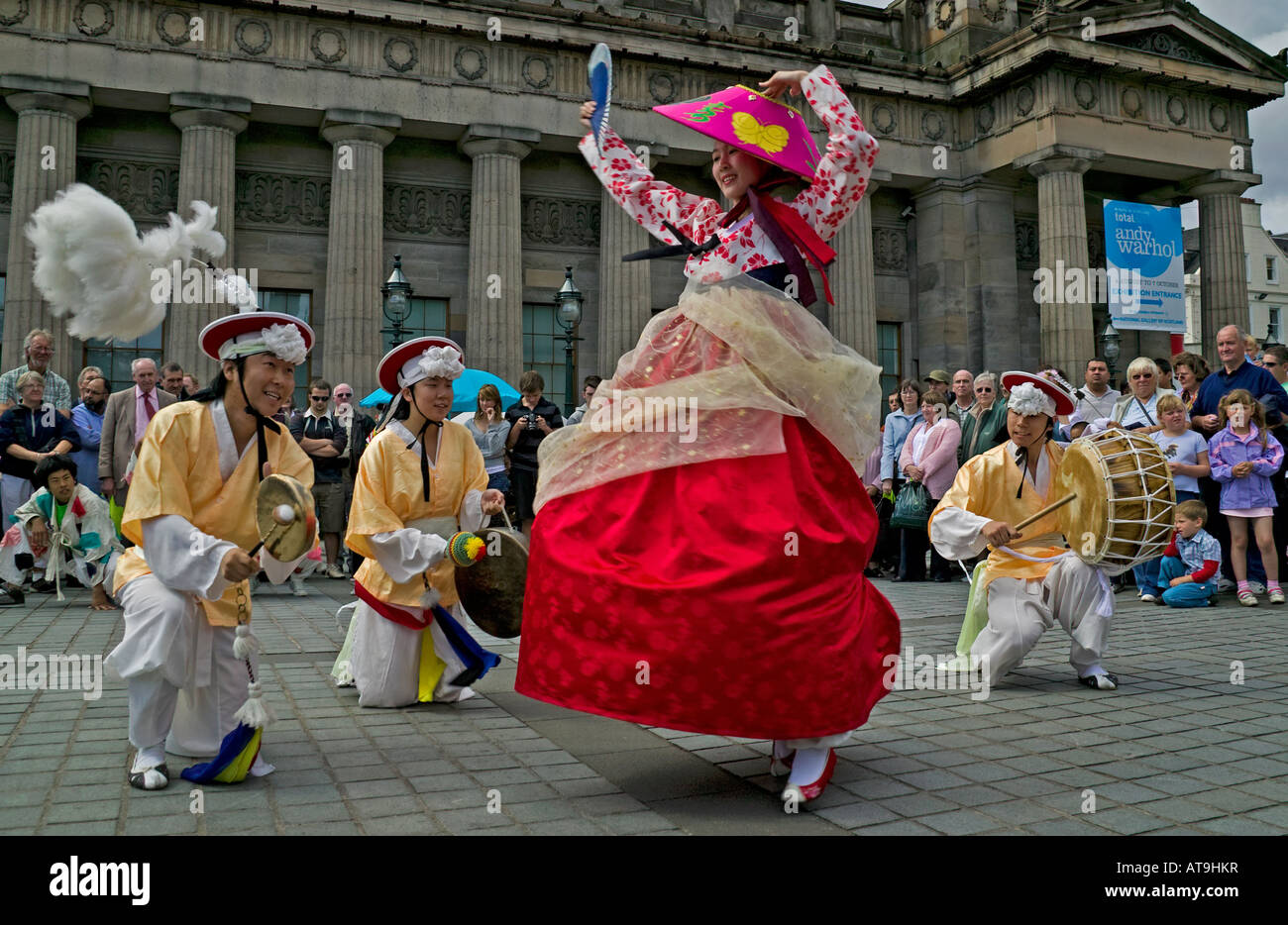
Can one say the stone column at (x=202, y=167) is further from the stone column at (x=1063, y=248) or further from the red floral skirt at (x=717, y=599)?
the stone column at (x=1063, y=248)

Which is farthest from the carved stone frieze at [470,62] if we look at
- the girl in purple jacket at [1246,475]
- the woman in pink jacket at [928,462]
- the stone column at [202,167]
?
the girl in purple jacket at [1246,475]

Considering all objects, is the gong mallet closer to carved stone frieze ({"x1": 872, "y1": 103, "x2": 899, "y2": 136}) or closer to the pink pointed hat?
the pink pointed hat

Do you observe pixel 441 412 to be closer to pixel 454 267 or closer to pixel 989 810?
pixel 989 810

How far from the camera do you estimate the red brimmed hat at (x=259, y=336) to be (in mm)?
4121

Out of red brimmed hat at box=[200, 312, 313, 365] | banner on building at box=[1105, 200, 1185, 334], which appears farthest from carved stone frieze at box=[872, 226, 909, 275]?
red brimmed hat at box=[200, 312, 313, 365]

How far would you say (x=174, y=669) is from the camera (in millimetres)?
3920

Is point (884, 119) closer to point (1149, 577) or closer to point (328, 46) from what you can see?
point (328, 46)

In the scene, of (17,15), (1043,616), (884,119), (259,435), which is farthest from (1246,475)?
(17,15)

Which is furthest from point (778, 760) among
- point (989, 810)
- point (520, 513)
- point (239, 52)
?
point (239, 52)

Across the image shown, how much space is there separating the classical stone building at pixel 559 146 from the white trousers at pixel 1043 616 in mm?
16250

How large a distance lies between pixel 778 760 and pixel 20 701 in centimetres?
→ 398

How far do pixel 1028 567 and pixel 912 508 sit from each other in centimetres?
545

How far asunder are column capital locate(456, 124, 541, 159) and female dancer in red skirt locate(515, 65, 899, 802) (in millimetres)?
18217

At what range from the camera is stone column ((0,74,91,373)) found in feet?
59.0
